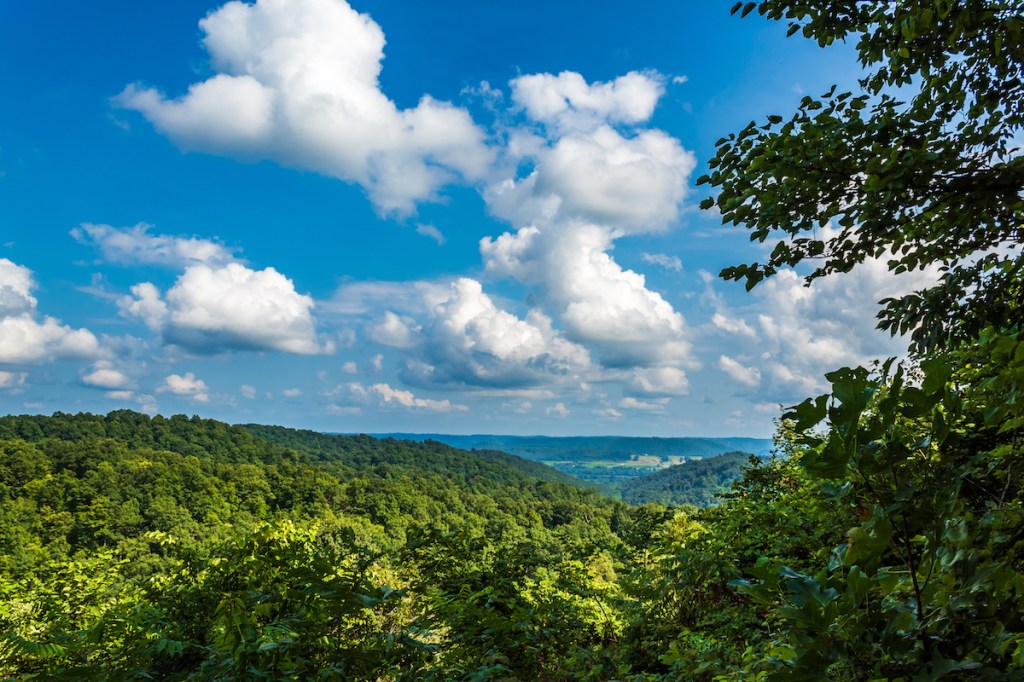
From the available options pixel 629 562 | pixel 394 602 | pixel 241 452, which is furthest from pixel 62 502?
pixel 394 602

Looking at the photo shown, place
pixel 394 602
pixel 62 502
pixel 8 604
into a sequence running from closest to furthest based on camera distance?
pixel 394 602 < pixel 8 604 < pixel 62 502

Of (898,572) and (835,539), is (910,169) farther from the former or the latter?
(835,539)

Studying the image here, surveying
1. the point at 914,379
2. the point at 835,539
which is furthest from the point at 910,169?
the point at 835,539

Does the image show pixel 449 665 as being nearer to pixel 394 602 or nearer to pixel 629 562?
pixel 394 602

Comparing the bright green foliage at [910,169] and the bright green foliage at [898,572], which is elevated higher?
the bright green foliage at [910,169]

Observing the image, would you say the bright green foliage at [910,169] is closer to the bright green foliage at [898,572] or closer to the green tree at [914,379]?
the green tree at [914,379]

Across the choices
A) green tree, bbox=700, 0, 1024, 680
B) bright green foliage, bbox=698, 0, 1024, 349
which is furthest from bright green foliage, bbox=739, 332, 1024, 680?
bright green foliage, bbox=698, 0, 1024, 349

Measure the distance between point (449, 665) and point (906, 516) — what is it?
336 centimetres

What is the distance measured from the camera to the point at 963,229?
359 cm

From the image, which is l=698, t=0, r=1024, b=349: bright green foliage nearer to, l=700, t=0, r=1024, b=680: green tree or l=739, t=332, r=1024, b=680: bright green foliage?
l=700, t=0, r=1024, b=680: green tree

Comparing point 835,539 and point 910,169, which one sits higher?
point 910,169

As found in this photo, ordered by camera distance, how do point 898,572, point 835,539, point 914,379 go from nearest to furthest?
1. point 898,572
2. point 914,379
3. point 835,539

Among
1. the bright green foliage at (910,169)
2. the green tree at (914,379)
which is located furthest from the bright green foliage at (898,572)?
the bright green foliage at (910,169)

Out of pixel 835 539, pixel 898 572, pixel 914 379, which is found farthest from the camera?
pixel 835 539
